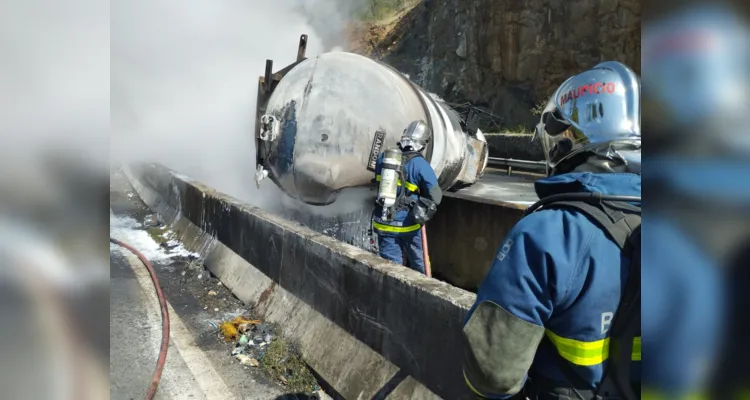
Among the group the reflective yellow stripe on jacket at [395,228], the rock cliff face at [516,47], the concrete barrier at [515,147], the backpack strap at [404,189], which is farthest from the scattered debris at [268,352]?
the rock cliff face at [516,47]

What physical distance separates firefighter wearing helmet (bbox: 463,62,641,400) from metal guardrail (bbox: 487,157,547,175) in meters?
10.2

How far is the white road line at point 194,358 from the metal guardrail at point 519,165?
857 centimetres

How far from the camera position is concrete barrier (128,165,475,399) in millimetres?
2740

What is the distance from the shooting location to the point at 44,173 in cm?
77

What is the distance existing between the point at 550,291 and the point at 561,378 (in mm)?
301

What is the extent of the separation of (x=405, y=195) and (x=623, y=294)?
13.1 ft

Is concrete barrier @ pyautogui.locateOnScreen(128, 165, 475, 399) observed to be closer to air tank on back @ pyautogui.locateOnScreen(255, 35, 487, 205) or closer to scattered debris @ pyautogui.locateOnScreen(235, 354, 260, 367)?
scattered debris @ pyautogui.locateOnScreen(235, 354, 260, 367)

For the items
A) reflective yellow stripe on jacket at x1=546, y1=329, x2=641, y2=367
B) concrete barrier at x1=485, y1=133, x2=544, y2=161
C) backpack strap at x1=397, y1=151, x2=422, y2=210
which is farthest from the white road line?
concrete barrier at x1=485, y1=133, x2=544, y2=161

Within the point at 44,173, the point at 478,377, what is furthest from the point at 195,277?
the point at 44,173

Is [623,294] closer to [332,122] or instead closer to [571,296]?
[571,296]

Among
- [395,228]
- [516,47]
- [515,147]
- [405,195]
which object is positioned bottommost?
[395,228]

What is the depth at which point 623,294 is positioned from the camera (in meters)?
1.41

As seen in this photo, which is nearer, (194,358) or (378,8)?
(194,358)

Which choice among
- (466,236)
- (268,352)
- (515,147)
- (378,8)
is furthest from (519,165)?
(378,8)
